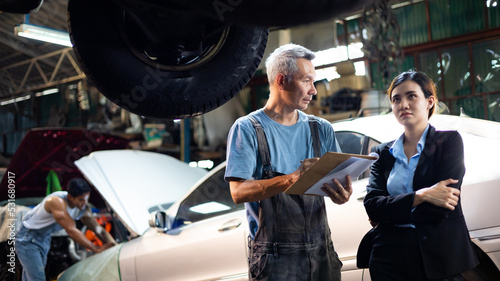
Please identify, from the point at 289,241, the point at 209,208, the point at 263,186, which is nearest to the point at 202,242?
the point at 209,208

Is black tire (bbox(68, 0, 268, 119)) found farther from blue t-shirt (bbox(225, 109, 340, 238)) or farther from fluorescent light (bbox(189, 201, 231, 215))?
fluorescent light (bbox(189, 201, 231, 215))

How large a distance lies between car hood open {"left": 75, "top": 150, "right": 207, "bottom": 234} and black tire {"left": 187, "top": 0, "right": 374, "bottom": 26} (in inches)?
106

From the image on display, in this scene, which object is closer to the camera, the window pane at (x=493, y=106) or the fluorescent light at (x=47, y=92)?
the window pane at (x=493, y=106)

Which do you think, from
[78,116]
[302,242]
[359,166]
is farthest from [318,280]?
[78,116]

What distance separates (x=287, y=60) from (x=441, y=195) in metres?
0.80

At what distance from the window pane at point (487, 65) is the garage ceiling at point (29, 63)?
8.94 m

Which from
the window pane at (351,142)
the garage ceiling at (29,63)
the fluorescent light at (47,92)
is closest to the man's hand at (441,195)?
the window pane at (351,142)

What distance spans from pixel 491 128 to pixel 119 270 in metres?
2.81

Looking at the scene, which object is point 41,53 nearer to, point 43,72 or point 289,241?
point 43,72

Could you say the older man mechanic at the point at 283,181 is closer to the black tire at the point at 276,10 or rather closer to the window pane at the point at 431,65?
the black tire at the point at 276,10

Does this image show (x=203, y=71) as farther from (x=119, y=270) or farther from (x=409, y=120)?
(x=119, y=270)

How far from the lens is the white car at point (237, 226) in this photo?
226 cm

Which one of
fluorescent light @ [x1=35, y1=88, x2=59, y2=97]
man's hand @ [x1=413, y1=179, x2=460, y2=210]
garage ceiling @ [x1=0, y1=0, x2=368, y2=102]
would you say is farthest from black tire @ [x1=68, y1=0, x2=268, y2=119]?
fluorescent light @ [x1=35, y1=88, x2=59, y2=97]

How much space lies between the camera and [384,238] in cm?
195
